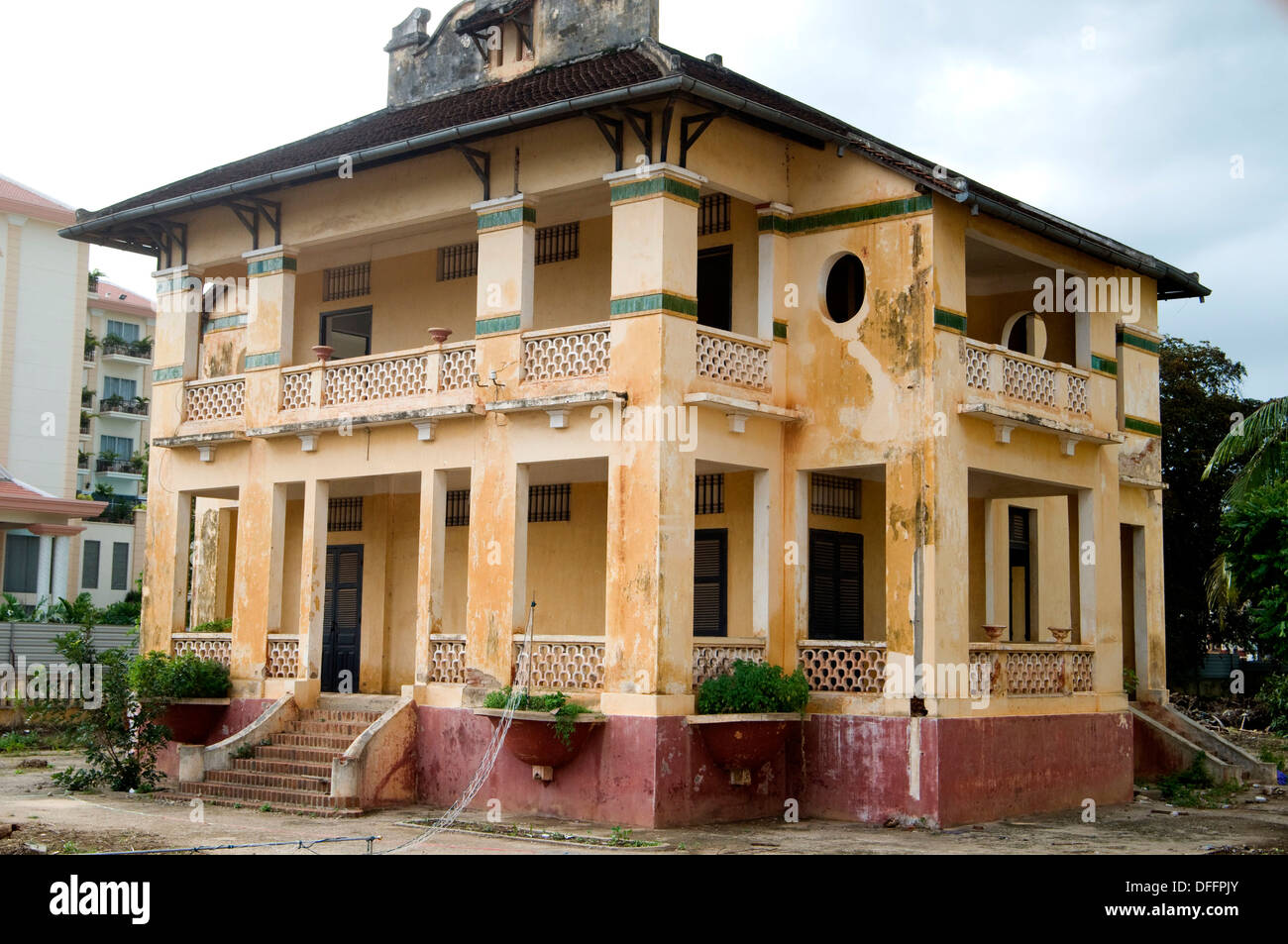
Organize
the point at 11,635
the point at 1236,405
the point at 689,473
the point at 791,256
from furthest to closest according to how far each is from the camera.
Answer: the point at 1236,405
the point at 11,635
the point at 791,256
the point at 689,473

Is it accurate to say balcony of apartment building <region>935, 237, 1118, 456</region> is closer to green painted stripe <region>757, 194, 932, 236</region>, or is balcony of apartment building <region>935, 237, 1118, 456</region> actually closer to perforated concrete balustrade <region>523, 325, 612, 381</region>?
green painted stripe <region>757, 194, 932, 236</region>

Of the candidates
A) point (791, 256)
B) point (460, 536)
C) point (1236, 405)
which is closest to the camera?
point (791, 256)

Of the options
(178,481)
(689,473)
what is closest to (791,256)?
(689,473)

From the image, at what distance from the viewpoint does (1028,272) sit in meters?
→ 19.3

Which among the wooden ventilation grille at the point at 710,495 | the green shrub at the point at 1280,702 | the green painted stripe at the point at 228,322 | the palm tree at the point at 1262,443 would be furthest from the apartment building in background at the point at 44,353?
the green shrub at the point at 1280,702

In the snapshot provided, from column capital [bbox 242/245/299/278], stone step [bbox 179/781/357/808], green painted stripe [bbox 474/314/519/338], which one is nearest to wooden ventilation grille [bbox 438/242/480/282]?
column capital [bbox 242/245/299/278]

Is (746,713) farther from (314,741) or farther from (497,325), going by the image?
(314,741)

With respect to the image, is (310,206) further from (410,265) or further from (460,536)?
(460,536)

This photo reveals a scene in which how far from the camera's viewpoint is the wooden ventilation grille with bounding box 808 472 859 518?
1802 centimetres

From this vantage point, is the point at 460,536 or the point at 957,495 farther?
the point at 460,536

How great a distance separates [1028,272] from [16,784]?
593 inches

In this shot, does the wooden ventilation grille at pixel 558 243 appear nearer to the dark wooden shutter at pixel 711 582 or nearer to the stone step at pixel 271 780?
the dark wooden shutter at pixel 711 582

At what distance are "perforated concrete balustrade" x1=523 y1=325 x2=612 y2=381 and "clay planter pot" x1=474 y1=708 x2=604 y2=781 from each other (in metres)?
3.78

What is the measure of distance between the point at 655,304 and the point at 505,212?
2572 millimetres
